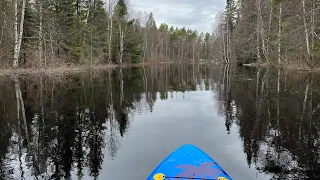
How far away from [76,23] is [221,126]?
30260mm

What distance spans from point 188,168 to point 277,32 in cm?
3559

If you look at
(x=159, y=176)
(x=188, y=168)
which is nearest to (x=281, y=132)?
(x=188, y=168)

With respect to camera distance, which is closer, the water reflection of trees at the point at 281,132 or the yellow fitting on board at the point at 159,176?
the yellow fitting on board at the point at 159,176

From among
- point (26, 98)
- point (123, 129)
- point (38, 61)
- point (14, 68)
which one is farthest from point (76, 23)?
point (123, 129)

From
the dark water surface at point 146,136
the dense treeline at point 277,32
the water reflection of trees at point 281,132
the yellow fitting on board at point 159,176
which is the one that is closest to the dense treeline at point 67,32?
the dark water surface at point 146,136

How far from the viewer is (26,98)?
37.3ft

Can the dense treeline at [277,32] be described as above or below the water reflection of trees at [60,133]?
above

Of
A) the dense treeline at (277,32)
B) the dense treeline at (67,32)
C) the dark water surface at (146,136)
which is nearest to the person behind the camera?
the dark water surface at (146,136)

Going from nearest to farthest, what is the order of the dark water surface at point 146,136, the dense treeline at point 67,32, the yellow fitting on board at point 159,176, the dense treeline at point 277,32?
1. the yellow fitting on board at point 159,176
2. the dark water surface at point 146,136
3. the dense treeline at point 67,32
4. the dense treeline at point 277,32

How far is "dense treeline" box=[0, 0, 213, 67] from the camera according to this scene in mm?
23641

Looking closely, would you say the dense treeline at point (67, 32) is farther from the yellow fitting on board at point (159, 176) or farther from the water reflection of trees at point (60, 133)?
the yellow fitting on board at point (159, 176)

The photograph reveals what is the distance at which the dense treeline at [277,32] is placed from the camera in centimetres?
2475

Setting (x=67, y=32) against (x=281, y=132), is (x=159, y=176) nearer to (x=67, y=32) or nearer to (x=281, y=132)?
(x=281, y=132)

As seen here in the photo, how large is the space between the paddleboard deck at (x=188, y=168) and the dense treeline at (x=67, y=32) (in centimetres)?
2129
